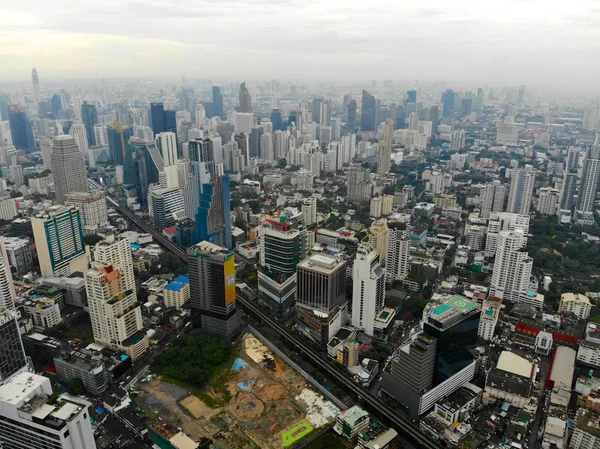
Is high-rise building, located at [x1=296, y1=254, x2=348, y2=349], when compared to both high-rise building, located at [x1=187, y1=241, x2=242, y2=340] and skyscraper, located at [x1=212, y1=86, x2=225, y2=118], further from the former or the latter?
skyscraper, located at [x1=212, y1=86, x2=225, y2=118]

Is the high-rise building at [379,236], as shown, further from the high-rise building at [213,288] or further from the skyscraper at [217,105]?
the skyscraper at [217,105]

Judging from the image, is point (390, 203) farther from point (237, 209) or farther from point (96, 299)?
point (96, 299)

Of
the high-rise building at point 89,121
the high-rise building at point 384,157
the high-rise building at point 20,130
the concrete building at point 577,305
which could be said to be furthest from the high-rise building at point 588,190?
the high-rise building at point 20,130

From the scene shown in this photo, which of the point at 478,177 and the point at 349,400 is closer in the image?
the point at 349,400

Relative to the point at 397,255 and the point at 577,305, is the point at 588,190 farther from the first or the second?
the point at 397,255

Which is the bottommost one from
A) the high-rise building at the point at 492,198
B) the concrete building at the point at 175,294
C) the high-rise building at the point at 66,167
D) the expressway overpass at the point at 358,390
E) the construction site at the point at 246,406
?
the construction site at the point at 246,406

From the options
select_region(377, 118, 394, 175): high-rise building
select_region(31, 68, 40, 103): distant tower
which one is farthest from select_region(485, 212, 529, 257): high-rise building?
select_region(31, 68, 40, 103): distant tower

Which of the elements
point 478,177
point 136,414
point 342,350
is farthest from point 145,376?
point 478,177
